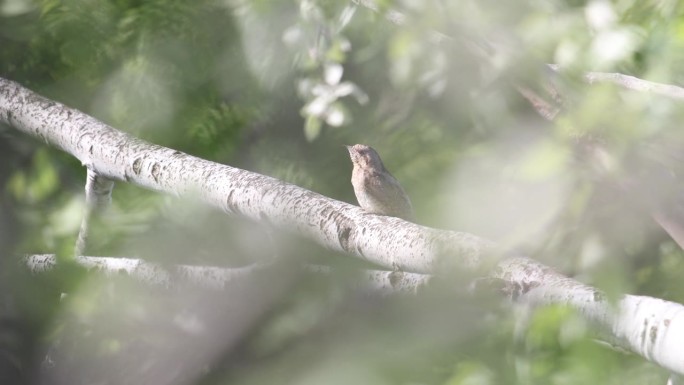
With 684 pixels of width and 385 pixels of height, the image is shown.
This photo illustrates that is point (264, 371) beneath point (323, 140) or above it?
beneath

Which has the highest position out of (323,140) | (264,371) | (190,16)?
(190,16)

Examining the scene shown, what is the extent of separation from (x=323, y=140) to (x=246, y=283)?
3.05 ft

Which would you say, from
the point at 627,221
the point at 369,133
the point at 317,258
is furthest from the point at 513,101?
the point at 627,221

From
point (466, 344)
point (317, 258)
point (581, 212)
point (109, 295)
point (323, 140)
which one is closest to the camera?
point (581, 212)


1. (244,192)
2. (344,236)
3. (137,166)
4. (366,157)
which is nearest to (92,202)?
(137,166)

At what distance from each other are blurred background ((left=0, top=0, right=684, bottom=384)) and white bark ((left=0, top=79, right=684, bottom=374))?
0.04 metres

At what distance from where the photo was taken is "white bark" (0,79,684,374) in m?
0.81

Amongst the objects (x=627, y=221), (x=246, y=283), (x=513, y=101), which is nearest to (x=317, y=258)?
(x=246, y=283)

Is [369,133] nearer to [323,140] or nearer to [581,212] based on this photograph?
[323,140]

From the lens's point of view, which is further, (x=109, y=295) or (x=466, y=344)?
(x=109, y=295)

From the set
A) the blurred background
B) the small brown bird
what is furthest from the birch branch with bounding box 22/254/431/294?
the small brown bird

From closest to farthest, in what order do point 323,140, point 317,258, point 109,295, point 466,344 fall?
point 466,344 → point 317,258 → point 109,295 → point 323,140

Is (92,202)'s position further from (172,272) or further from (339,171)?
(339,171)

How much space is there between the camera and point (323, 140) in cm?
246
